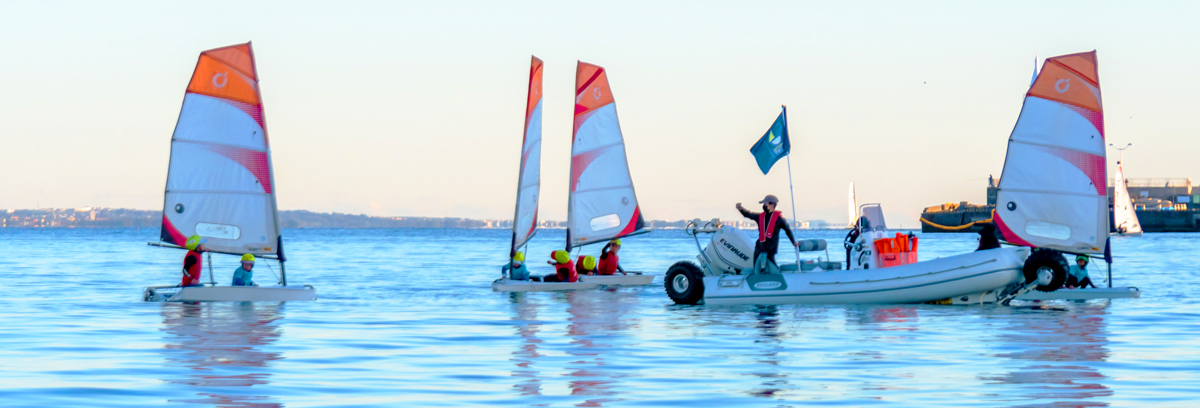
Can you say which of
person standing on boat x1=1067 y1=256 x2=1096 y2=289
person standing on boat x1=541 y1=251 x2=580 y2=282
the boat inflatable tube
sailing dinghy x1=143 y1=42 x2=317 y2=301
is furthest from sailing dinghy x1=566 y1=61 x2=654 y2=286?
person standing on boat x1=1067 y1=256 x2=1096 y2=289

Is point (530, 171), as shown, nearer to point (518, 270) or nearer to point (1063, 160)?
point (518, 270)

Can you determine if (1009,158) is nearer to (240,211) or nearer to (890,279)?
(890,279)

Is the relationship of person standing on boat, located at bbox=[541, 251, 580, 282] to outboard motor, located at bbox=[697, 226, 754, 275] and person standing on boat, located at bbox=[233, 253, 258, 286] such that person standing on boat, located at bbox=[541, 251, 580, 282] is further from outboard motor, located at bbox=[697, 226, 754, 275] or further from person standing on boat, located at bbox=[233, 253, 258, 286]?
person standing on boat, located at bbox=[233, 253, 258, 286]

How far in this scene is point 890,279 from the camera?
80.3ft

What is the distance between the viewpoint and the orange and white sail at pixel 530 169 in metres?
34.0

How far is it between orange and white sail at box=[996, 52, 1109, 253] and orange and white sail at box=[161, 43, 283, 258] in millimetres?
16638

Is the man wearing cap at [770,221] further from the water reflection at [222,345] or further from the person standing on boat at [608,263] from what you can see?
the person standing on boat at [608,263]

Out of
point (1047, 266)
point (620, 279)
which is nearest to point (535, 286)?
point (620, 279)

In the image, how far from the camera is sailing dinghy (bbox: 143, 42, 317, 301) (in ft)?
89.2

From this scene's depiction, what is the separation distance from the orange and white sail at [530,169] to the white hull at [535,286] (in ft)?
5.95

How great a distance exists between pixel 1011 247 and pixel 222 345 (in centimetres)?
1501

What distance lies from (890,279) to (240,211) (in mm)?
14194

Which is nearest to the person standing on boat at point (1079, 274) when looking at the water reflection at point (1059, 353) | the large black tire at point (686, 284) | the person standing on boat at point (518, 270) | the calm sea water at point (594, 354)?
the calm sea water at point (594, 354)

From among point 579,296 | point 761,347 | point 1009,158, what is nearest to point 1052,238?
point 1009,158
